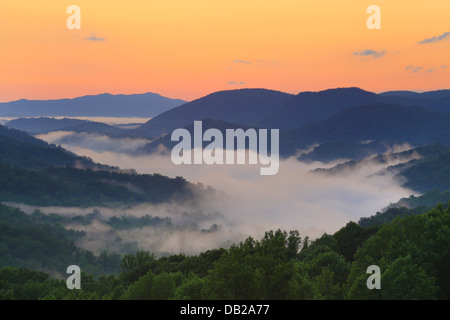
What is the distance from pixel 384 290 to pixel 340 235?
44.8 meters

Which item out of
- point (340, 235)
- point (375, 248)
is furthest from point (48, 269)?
point (375, 248)

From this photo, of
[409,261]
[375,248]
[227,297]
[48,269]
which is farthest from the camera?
[48,269]

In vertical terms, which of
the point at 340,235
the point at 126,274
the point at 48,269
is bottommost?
the point at 48,269

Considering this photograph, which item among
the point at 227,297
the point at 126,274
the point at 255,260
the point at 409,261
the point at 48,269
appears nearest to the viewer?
the point at 227,297

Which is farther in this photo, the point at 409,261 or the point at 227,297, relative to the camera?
the point at 409,261

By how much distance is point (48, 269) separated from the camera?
18988 cm

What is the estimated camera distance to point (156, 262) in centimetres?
7800
